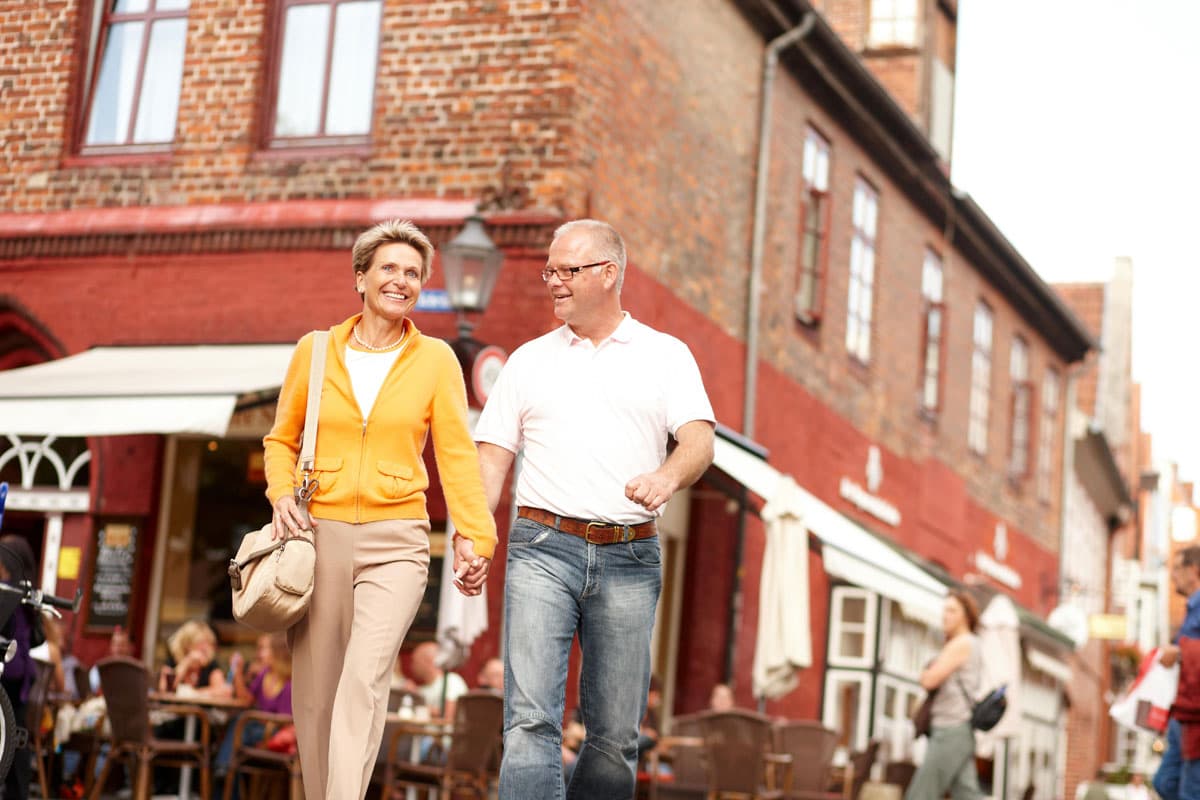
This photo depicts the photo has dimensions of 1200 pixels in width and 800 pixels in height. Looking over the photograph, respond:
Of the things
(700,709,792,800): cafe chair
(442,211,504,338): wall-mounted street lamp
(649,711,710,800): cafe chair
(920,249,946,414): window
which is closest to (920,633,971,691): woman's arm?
(700,709,792,800): cafe chair

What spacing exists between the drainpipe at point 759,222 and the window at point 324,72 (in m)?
4.53

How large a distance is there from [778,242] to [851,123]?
296cm

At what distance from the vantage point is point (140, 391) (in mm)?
12406

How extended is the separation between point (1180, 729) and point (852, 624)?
9686 millimetres

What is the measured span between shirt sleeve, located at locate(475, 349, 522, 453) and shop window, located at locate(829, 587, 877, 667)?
545 inches

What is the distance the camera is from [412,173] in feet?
48.2

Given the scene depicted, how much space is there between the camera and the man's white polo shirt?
237 inches

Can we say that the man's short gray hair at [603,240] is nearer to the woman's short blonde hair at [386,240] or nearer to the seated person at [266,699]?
the woman's short blonde hair at [386,240]

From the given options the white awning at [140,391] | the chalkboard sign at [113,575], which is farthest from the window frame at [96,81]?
the chalkboard sign at [113,575]

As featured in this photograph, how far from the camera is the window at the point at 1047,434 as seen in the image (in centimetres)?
3112

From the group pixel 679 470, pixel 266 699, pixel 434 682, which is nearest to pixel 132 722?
pixel 266 699

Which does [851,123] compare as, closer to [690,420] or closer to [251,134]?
[251,134]

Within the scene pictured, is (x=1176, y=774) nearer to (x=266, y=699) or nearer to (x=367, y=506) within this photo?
(x=266, y=699)

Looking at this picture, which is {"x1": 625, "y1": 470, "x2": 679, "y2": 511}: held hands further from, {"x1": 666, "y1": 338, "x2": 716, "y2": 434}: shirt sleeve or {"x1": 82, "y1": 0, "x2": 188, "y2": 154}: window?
{"x1": 82, "y1": 0, "x2": 188, "y2": 154}: window
